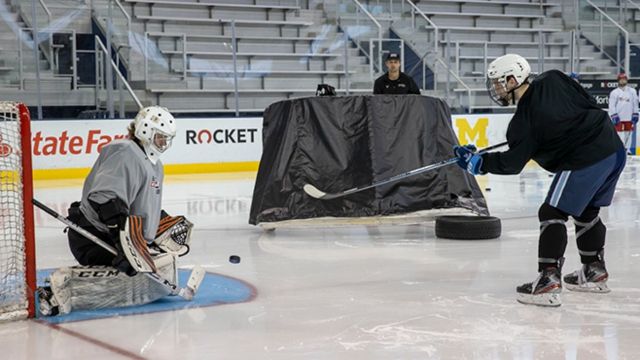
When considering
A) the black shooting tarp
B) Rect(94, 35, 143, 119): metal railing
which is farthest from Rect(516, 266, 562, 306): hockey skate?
Rect(94, 35, 143, 119): metal railing

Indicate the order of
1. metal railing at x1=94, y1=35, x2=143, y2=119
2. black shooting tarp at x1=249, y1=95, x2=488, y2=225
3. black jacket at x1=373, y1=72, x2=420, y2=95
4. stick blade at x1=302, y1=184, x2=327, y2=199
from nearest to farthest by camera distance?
stick blade at x1=302, y1=184, x2=327, y2=199, black shooting tarp at x1=249, y1=95, x2=488, y2=225, black jacket at x1=373, y1=72, x2=420, y2=95, metal railing at x1=94, y1=35, x2=143, y2=119

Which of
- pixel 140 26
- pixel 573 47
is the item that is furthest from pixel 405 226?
pixel 573 47

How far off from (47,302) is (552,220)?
2135 millimetres

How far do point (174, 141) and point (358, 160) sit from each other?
19.7 ft

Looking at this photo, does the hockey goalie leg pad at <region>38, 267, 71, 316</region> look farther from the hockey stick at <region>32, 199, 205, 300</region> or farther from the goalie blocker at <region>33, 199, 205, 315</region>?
the hockey stick at <region>32, 199, 205, 300</region>

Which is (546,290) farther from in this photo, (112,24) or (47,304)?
(112,24)

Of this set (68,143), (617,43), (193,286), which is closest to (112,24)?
(68,143)

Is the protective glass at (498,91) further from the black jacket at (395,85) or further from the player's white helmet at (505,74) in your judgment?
the black jacket at (395,85)

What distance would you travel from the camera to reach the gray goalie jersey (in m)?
3.71

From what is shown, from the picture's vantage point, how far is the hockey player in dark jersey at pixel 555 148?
3.98m

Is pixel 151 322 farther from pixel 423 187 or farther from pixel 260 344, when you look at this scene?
pixel 423 187

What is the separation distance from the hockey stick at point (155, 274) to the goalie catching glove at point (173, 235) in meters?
0.14

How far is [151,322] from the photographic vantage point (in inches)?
146

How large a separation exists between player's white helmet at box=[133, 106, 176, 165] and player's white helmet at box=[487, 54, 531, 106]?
143 cm
